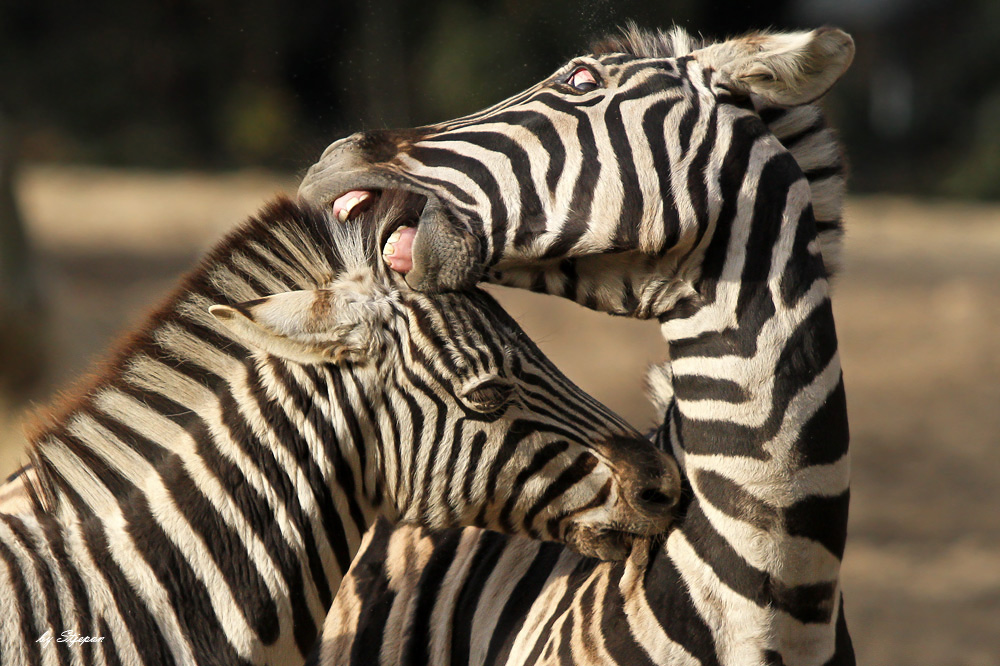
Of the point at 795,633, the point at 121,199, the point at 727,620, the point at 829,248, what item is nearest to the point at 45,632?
the point at 727,620

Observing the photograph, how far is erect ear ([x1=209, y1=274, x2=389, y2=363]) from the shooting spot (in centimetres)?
259

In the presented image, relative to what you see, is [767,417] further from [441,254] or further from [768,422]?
[441,254]

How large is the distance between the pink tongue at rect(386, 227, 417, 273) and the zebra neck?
2.59ft

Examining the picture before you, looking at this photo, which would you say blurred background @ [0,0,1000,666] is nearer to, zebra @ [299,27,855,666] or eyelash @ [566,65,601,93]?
eyelash @ [566,65,601,93]

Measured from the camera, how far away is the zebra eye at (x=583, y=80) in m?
2.83

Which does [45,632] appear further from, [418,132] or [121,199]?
[121,199]

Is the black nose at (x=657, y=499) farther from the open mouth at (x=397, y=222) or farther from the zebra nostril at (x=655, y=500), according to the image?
the open mouth at (x=397, y=222)

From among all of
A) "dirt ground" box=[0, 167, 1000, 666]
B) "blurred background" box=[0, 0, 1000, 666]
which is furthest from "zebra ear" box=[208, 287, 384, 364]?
"dirt ground" box=[0, 167, 1000, 666]

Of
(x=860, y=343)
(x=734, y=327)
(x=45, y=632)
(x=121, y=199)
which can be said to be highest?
(x=121, y=199)

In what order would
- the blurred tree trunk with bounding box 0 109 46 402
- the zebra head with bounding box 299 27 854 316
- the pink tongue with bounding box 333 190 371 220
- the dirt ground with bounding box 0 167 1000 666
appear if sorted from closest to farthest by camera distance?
the zebra head with bounding box 299 27 854 316 → the pink tongue with bounding box 333 190 371 220 → the dirt ground with bounding box 0 167 1000 666 → the blurred tree trunk with bounding box 0 109 46 402

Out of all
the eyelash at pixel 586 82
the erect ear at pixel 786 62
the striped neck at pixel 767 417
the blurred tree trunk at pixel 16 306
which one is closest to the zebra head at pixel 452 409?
the striped neck at pixel 767 417

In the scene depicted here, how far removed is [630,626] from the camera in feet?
9.26

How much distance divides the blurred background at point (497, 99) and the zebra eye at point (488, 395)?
1.07 metres

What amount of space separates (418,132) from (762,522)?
4.97 feet
